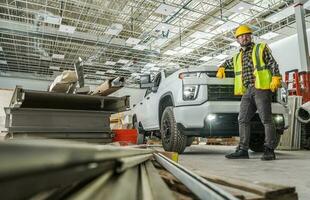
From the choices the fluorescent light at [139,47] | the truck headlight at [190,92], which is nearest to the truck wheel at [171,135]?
the truck headlight at [190,92]

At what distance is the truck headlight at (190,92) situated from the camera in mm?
4535

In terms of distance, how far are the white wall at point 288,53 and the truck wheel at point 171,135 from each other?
12320mm

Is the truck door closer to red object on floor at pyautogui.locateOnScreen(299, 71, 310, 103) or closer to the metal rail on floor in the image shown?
red object on floor at pyautogui.locateOnScreen(299, 71, 310, 103)

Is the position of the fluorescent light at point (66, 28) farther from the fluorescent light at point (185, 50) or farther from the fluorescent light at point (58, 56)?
the fluorescent light at point (185, 50)

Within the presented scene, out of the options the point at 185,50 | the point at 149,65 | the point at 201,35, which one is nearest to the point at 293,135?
the point at 201,35

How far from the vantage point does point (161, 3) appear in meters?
11.6

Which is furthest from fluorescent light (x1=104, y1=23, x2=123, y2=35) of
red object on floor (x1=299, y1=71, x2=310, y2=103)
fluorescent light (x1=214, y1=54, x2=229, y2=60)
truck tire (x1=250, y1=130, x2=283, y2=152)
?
truck tire (x1=250, y1=130, x2=283, y2=152)

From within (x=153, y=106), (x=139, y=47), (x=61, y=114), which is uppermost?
(x=139, y=47)

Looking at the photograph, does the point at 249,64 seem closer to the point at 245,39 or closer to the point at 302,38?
the point at 245,39

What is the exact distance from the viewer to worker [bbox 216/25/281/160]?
13.0 ft

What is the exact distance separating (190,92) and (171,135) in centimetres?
77

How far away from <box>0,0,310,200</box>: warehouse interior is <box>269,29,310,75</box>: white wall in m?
0.06

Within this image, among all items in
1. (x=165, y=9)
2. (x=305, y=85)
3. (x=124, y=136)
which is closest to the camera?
(x=124, y=136)

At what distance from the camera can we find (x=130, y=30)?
15492mm
